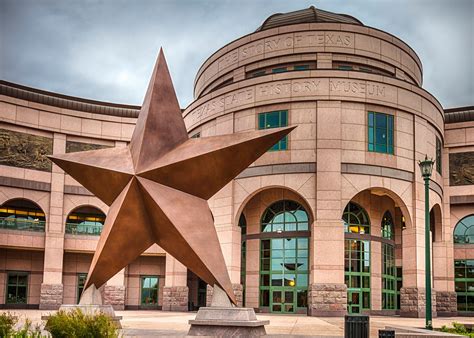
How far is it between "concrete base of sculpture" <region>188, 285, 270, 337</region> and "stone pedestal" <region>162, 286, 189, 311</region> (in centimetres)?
2340

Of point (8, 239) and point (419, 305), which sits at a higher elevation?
point (8, 239)

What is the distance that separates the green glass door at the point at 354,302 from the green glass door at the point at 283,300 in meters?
3.32

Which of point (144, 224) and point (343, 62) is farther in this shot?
point (343, 62)

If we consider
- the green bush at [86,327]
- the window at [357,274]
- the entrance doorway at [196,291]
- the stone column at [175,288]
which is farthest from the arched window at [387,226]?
the green bush at [86,327]

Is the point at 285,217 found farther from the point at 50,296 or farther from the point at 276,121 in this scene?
the point at 50,296

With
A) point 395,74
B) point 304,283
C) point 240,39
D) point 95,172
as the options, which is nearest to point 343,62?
point 395,74

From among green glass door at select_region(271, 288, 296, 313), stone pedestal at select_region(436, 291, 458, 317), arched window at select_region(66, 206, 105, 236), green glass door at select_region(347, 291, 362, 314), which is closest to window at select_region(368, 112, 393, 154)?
green glass door at select_region(347, 291, 362, 314)

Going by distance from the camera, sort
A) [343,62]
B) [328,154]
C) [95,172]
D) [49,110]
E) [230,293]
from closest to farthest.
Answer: [230,293] < [95,172] < [328,154] < [343,62] < [49,110]

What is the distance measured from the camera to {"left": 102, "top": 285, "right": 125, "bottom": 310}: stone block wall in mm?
43906

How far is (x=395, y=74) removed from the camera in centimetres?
4166

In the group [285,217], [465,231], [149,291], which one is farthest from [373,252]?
[149,291]

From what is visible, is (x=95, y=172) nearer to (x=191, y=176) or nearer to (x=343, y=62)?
(x=191, y=176)

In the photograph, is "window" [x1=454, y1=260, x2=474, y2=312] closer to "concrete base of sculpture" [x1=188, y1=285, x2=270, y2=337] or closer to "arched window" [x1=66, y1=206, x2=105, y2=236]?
"arched window" [x1=66, y1=206, x2=105, y2=236]

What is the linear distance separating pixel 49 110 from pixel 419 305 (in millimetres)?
28614
